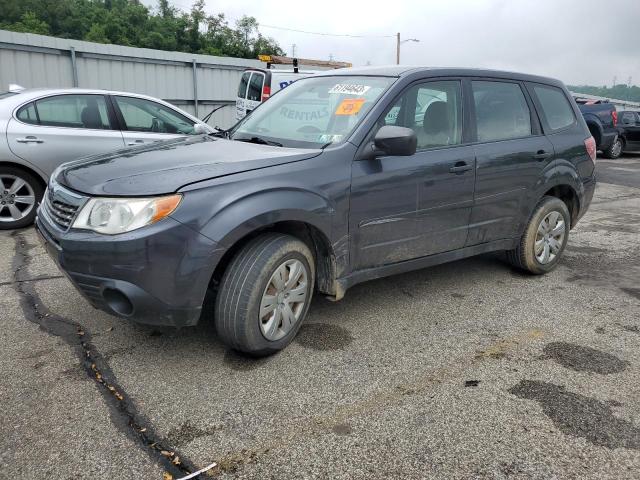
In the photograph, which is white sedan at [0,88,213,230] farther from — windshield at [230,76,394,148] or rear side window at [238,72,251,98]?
rear side window at [238,72,251,98]

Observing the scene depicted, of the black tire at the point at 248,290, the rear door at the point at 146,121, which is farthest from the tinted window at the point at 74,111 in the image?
the black tire at the point at 248,290

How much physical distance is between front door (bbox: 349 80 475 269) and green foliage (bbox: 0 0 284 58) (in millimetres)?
47105

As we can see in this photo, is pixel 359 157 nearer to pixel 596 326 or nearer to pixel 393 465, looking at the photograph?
pixel 393 465

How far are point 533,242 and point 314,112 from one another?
2.26 metres

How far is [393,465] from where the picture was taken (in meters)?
2.32

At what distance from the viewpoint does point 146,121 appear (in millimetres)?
6699

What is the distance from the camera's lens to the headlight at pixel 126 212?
9.02ft

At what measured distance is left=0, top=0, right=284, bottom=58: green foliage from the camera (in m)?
49.0

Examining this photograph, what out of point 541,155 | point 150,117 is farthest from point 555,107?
point 150,117

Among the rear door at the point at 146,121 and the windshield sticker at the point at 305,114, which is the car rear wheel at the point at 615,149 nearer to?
the rear door at the point at 146,121

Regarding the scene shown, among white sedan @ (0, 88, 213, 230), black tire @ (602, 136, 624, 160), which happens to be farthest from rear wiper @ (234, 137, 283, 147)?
black tire @ (602, 136, 624, 160)

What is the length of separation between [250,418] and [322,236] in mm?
1168

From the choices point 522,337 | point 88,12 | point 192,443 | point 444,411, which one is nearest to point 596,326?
point 522,337

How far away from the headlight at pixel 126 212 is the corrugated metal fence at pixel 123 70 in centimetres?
1009
